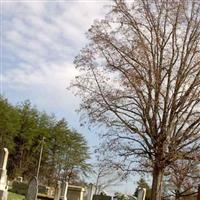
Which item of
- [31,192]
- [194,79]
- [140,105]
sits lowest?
[31,192]

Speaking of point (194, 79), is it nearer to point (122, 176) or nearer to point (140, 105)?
point (140, 105)

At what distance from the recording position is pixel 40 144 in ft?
226

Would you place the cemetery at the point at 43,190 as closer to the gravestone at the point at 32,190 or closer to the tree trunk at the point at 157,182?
the gravestone at the point at 32,190

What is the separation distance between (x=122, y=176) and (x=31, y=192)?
492 cm

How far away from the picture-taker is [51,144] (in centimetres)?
7200

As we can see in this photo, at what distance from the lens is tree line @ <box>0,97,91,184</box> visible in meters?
66.2

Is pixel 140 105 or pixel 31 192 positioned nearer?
pixel 31 192

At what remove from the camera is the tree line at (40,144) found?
66.2 meters

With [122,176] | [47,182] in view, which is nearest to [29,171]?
[47,182]

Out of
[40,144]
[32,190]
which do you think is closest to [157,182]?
[32,190]

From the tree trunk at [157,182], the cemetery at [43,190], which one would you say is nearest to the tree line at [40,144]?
the cemetery at [43,190]

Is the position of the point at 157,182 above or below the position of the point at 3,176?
above

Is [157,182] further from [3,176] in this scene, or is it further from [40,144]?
[40,144]

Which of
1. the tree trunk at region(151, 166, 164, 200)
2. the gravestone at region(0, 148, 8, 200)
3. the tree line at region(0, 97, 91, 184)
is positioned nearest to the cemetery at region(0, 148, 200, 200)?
the gravestone at region(0, 148, 8, 200)
